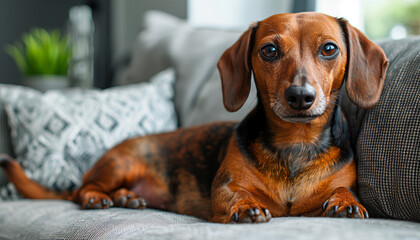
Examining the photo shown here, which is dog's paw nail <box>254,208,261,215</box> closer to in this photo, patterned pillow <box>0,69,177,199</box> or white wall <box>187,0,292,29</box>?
patterned pillow <box>0,69,177,199</box>

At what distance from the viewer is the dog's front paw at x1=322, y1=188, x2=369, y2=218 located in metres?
1.08

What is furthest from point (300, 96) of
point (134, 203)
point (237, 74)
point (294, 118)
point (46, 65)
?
point (46, 65)

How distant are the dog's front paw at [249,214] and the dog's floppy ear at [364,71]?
45 cm

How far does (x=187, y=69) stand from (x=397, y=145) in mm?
1275

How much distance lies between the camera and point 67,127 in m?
1.87

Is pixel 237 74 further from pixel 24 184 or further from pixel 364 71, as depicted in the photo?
pixel 24 184

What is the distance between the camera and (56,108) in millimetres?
1900

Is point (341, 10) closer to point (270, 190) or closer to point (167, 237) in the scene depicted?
point (270, 190)

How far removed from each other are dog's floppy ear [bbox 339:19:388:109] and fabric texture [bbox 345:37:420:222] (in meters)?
0.03

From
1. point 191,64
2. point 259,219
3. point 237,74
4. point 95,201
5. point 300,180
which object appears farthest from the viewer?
point 191,64

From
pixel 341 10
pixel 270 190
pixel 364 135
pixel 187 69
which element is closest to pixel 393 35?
pixel 341 10

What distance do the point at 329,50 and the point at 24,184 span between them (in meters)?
1.34

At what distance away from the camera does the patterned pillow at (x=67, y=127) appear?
184 cm

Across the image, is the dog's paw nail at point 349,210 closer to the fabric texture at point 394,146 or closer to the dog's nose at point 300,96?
the fabric texture at point 394,146
